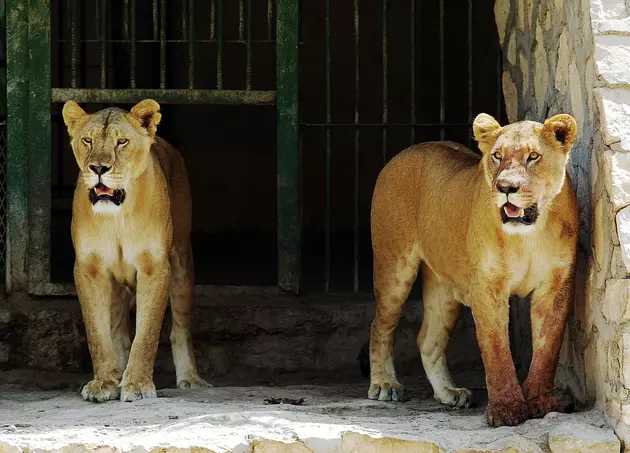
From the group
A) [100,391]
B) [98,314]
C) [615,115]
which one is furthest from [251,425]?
[615,115]

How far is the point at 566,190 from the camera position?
5.63 m

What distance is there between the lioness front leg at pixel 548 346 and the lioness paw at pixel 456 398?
799 mm

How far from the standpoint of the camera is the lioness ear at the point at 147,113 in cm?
657

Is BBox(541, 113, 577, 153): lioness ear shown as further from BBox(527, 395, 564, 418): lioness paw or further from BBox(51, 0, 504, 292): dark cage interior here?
BBox(51, 0, 504, 292): dark cage interior

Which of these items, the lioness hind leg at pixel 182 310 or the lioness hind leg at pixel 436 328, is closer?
the lioness hind leg at pixel 436 328

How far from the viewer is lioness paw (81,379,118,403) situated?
6.41 metres

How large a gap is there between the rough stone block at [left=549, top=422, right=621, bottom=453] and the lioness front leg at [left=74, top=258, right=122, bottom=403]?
8.12 feet

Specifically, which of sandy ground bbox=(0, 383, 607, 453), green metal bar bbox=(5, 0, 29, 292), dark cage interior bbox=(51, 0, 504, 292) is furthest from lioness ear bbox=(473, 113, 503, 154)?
dark cage interior bbox=(51, 0, 504, 292)

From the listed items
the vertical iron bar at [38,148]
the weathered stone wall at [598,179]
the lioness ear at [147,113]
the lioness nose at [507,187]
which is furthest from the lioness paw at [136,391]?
the lioness nose at [507,187]

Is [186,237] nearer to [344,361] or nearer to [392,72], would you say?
[344,361]

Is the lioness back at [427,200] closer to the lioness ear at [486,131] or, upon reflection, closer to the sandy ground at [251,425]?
the lioness ear at [486,131]

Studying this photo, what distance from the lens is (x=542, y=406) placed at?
5625 millimetres

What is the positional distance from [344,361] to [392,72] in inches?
215

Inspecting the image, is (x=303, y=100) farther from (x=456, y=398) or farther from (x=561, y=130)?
(x=561, y=130)
